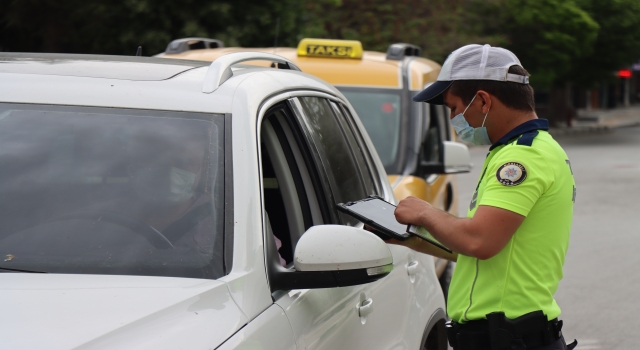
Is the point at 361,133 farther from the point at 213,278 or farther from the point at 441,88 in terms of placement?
the point at 213,278

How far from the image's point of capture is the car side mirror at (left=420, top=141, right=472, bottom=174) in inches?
250

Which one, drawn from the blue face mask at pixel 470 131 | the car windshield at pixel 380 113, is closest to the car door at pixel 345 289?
the blue face mask at pixel 470 131

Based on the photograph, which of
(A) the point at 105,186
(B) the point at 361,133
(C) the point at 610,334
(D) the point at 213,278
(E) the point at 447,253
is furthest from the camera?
(C) the point at 610,334

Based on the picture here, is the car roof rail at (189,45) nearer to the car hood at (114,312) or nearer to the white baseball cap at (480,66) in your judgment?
the white baseball cap at (480,66)

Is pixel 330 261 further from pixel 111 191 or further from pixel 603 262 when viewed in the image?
pixel 603 262

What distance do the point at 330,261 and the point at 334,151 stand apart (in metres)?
A: 1.20

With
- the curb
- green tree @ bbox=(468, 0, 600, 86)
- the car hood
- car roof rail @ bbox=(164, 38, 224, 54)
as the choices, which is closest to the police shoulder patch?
the car hood

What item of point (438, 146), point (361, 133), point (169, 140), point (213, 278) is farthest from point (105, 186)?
point (438, 146)

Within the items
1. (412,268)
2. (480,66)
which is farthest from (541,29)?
(480,66)

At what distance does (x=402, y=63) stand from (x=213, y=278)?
5099mm

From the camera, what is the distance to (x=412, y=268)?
3604 mm

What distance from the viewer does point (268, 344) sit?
2129mm

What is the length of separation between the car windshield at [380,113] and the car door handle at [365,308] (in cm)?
363

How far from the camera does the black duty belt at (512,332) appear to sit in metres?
2.67
